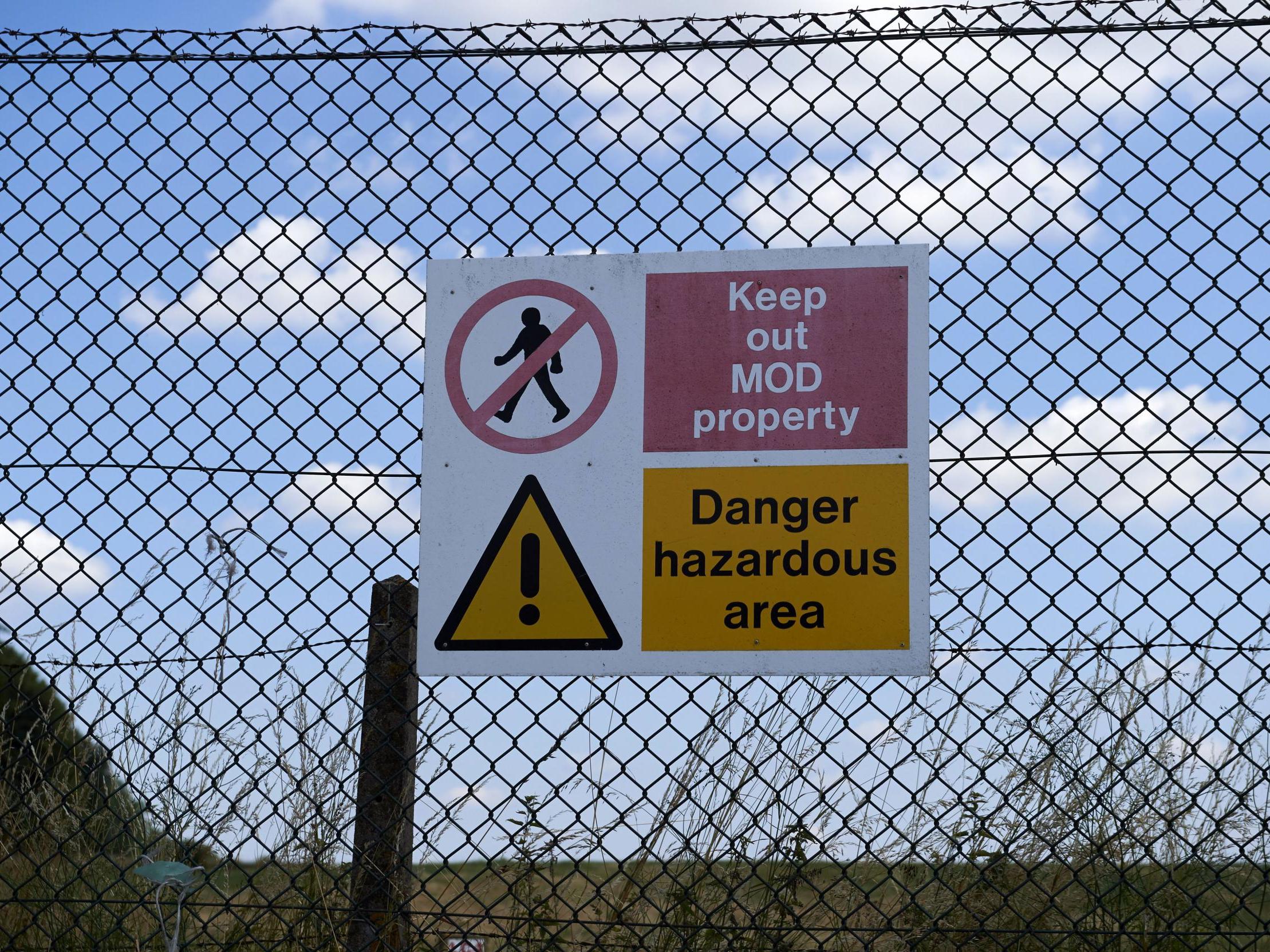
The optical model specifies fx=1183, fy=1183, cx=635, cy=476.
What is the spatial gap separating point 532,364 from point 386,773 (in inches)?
41.4

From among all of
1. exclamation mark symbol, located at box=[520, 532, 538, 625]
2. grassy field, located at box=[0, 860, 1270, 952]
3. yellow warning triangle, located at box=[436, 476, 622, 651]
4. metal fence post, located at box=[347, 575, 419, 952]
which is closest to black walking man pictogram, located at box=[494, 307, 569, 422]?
yellow warning triangle, located at box=[436, 476, 622, 651]

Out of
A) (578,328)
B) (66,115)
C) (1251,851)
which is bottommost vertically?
(1251,851)

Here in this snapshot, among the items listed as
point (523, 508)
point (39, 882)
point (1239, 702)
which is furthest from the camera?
point (39, 882)

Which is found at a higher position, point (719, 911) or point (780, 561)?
point (780, 561)

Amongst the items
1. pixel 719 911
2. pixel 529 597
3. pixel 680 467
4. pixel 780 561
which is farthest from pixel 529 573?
pixel 719 911

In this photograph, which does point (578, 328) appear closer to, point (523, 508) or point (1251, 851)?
point (523, 508)

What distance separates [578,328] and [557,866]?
54.9 inches

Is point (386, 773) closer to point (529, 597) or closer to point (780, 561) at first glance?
point (529, 597)

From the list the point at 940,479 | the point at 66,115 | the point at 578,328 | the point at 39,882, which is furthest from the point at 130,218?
the point at 940,479

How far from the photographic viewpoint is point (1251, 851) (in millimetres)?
2965

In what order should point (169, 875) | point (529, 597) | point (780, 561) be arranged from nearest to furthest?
1. point (169, 875)
2. point (780, 561)
3. point (529, 597)

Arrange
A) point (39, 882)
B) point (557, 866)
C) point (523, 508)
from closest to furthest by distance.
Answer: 1. point (523, 508)
2. point (557, 866)
3. point (39, 882)

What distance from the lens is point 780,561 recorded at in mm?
2668

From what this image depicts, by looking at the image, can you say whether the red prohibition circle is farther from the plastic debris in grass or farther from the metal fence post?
the plastic debris in grass
